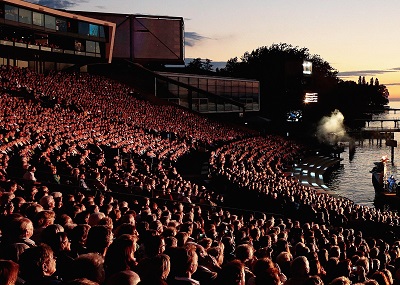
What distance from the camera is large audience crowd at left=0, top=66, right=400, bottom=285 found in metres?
5.09

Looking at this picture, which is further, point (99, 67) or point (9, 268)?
point (99, 67)

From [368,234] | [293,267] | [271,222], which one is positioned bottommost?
[368,234]

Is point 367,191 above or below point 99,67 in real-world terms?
below

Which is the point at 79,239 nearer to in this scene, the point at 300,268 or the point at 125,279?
the point at 125,279

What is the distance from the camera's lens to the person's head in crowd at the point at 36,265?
14.8ft

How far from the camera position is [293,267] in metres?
6.23

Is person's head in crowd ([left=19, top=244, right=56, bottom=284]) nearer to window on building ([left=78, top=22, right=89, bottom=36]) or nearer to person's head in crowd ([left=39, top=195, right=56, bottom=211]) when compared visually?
person's head in crowd ([left=39, top=195, right=56, bottom=211])

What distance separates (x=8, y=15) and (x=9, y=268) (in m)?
39.6

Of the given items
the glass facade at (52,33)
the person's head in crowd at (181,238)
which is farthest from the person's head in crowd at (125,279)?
the glass facade at (52,33)

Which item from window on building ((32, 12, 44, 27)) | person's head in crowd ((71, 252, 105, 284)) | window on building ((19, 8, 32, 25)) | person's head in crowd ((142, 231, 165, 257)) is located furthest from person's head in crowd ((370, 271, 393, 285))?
window on building ((32, 12, 44, 27))

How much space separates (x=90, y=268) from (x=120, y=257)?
547 mm

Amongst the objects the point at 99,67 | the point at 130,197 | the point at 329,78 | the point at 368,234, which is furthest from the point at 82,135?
the point at 329,78

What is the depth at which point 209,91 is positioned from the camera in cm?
6581

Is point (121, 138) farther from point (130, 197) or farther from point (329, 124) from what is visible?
point (329, 124)
